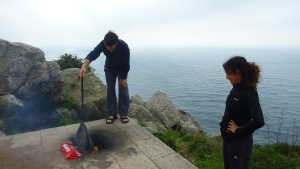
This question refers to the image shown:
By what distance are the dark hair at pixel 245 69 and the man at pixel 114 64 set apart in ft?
8.59

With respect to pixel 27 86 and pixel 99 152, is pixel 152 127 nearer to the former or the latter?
pixel 99 152

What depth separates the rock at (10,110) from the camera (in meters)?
5.20

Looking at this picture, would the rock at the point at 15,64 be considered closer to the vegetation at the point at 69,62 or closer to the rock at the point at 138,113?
the vegetation at the point at 69,62

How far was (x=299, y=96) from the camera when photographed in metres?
41.9

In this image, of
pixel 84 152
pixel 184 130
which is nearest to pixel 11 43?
pixel 84 152

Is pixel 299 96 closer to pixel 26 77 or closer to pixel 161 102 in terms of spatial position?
pixel 161 102

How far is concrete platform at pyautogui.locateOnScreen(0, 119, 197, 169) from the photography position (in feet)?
12.4

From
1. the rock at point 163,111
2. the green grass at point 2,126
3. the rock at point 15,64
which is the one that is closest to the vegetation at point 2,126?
the green grass at point 2,126

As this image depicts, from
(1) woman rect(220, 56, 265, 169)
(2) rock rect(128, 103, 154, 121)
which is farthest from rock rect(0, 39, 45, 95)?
(1) woman rect(220, 56, 265, 169)

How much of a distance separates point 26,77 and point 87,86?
6.53ft

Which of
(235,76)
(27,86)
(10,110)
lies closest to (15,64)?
(27,86)

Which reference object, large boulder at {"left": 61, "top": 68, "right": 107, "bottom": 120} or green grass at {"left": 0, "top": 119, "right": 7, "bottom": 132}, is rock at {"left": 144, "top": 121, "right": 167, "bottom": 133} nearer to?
large boulder at {"left": 61, "top": 68, "right": 107, "bottom": 120}

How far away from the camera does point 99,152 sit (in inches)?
166

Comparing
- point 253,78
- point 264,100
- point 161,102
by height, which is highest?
point 253,78
